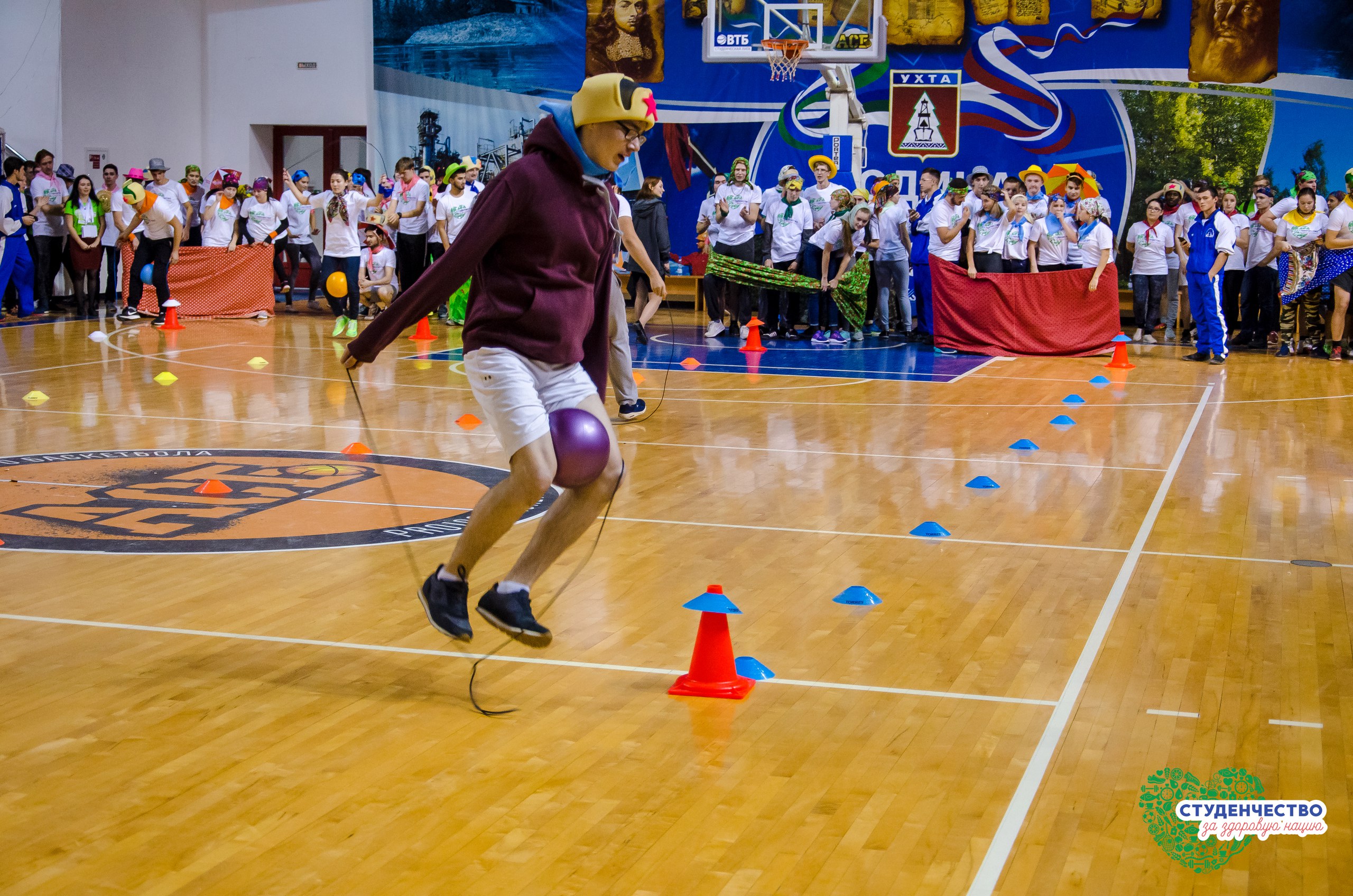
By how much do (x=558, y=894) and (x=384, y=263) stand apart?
16.1 m

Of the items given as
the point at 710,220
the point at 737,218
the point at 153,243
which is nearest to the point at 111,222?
the point at 153,243

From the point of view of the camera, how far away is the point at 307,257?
21.0 meters

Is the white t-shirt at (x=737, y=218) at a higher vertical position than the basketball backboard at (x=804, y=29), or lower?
lower

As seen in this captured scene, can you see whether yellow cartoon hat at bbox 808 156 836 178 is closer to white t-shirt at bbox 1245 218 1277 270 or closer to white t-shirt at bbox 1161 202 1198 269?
white t-shirt at bbox 1161 202 1198 269

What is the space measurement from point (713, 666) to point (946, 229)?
12.7 meters

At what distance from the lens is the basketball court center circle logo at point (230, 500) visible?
20.9 feet

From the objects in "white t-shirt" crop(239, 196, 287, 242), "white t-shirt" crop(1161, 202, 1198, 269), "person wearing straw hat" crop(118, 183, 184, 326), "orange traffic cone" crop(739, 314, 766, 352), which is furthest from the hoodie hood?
"white t-shirt" crop(239, 196, 287, 242)

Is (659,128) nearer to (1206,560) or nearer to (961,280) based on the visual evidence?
(961,280)

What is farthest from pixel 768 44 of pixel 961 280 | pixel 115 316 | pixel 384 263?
pixel 115 316

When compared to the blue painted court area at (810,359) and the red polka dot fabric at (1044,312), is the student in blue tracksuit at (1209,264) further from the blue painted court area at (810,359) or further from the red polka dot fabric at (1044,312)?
the blue painted court area at (810,359)

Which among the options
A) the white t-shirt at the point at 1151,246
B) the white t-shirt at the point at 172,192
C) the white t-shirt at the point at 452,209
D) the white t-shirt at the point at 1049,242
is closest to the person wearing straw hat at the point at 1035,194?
the white t-shirt at the point at 1049,242

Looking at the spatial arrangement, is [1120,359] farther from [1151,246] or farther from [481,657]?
[481,657]

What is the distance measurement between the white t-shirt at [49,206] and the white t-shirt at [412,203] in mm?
4362

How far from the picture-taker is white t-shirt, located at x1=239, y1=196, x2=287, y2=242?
2012 cm
